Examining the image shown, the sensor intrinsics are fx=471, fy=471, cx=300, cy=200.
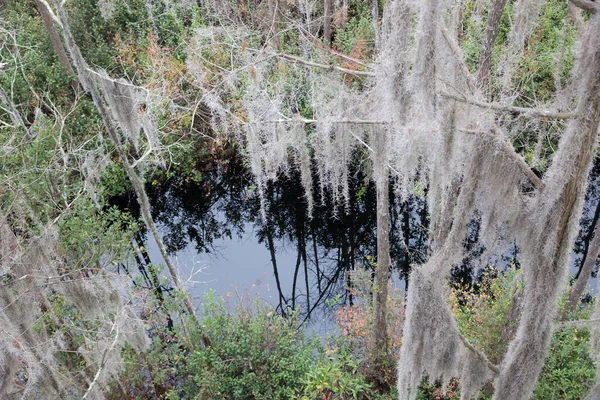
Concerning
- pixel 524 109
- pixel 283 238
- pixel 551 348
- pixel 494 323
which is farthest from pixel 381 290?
pixel 283 238

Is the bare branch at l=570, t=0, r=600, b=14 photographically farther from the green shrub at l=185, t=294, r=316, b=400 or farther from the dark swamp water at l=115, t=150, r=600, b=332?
the dark swamp water at l=115, t=150, r=600, b=332

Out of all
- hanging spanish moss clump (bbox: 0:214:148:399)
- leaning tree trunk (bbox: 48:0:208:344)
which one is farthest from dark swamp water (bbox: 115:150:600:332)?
hanging spanish moss clump (bbox: 0:214:148:399)

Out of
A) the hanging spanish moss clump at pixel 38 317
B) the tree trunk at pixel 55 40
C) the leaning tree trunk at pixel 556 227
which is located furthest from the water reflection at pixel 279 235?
the leaning tree trunk at pixel 556 227

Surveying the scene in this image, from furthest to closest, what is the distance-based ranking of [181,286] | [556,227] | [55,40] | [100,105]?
[55,40] → [181,286] → [100,105] → [556,227]

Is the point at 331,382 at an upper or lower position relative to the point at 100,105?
lower

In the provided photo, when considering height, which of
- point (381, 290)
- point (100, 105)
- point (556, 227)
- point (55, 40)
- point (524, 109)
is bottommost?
point (381, 290)

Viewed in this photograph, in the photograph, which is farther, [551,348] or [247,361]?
[247,361]

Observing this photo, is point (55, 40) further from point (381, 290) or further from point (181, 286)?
→ point (381, 290)

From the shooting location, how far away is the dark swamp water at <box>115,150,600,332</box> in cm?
1049

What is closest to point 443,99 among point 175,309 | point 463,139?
point 463,139

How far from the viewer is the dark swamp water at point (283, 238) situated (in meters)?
10.5

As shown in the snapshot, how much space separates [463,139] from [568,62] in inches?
308

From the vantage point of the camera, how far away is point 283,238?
11961 mm

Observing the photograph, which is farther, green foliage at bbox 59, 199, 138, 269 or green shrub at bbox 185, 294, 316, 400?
green foliage at bbox 59, 199, 138, 269
